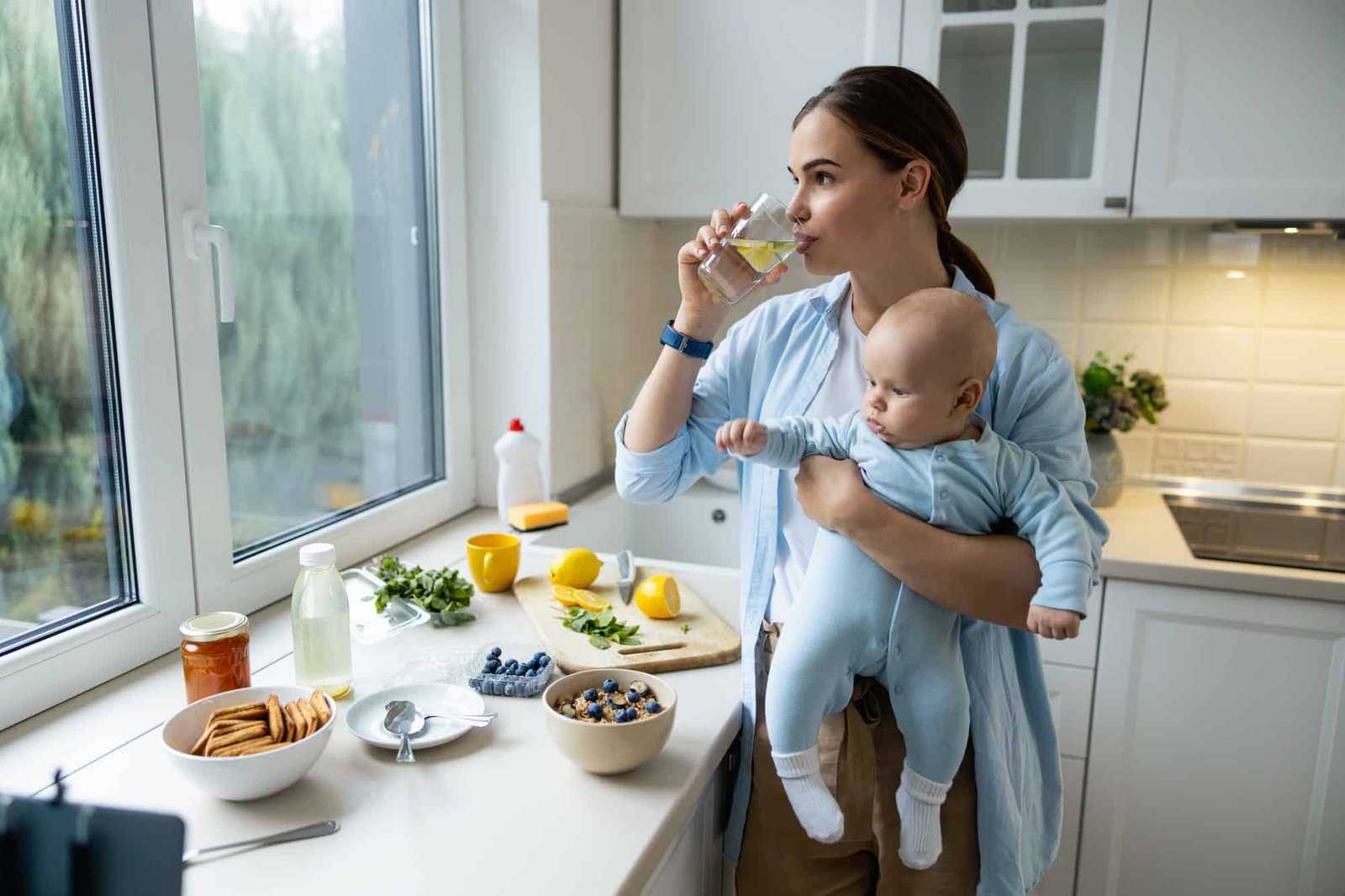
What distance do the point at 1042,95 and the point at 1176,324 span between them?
657 millimetres

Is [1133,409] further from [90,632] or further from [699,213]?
[90,632]

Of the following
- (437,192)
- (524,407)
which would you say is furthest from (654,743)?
(437,192)

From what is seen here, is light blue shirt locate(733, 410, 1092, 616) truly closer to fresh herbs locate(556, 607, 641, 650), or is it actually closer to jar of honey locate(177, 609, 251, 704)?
fresh herbs locate(556, 607, 641, 650)

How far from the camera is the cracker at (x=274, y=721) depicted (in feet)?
3.26

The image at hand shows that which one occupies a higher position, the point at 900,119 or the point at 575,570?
the point at 900,119

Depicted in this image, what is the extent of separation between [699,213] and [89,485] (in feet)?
4.52

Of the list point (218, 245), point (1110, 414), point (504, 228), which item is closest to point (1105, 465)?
point (1110, 414)

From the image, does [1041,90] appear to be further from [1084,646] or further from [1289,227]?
[1084,646]

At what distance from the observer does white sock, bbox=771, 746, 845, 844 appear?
1095mm

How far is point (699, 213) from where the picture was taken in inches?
87.7

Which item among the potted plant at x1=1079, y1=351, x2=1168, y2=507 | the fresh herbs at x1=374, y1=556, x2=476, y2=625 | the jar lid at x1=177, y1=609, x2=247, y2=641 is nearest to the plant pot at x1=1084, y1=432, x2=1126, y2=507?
the potted plant at x1=1079, y1=351, x2=1168, y2=507

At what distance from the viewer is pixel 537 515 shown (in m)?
1.93

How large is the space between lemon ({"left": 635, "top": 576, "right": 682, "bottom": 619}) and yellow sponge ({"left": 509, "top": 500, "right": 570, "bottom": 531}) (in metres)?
0.50

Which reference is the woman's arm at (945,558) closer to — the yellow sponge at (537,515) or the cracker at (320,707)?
the cracker at (320,707)
